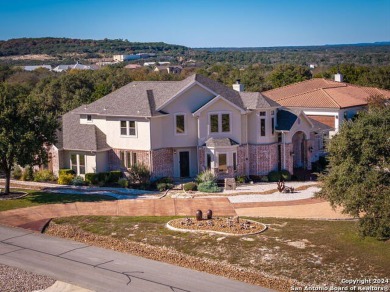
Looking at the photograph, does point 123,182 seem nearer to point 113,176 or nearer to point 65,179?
point 113,176

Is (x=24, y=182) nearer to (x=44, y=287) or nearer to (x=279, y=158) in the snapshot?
(x=279, y=158)

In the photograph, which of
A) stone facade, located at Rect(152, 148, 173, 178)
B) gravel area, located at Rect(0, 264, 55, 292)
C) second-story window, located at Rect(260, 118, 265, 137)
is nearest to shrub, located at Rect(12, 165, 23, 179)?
Answer: stone facade, located at Rect(152, 148, 173, 178)

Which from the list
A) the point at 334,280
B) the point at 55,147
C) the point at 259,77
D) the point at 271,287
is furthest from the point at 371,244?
the point at 259,77

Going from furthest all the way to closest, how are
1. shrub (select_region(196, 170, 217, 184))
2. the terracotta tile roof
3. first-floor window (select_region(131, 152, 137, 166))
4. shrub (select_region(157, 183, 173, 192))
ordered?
1. the terracotta tile roof
2. first-floor window (select_region(131, 152, 137, 166))
3. shrub (select_region(196, 170, 217, 184))
4. shrub (select_region(157, 183, 173, 192))

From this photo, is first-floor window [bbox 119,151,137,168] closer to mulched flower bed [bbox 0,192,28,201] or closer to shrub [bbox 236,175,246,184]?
shrub [bbox 236,175,246,184]

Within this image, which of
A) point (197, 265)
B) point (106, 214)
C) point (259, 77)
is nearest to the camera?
point (197, 265)

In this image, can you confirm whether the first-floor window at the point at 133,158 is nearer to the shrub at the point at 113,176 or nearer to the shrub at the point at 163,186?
the shrub at the point at 113,176
